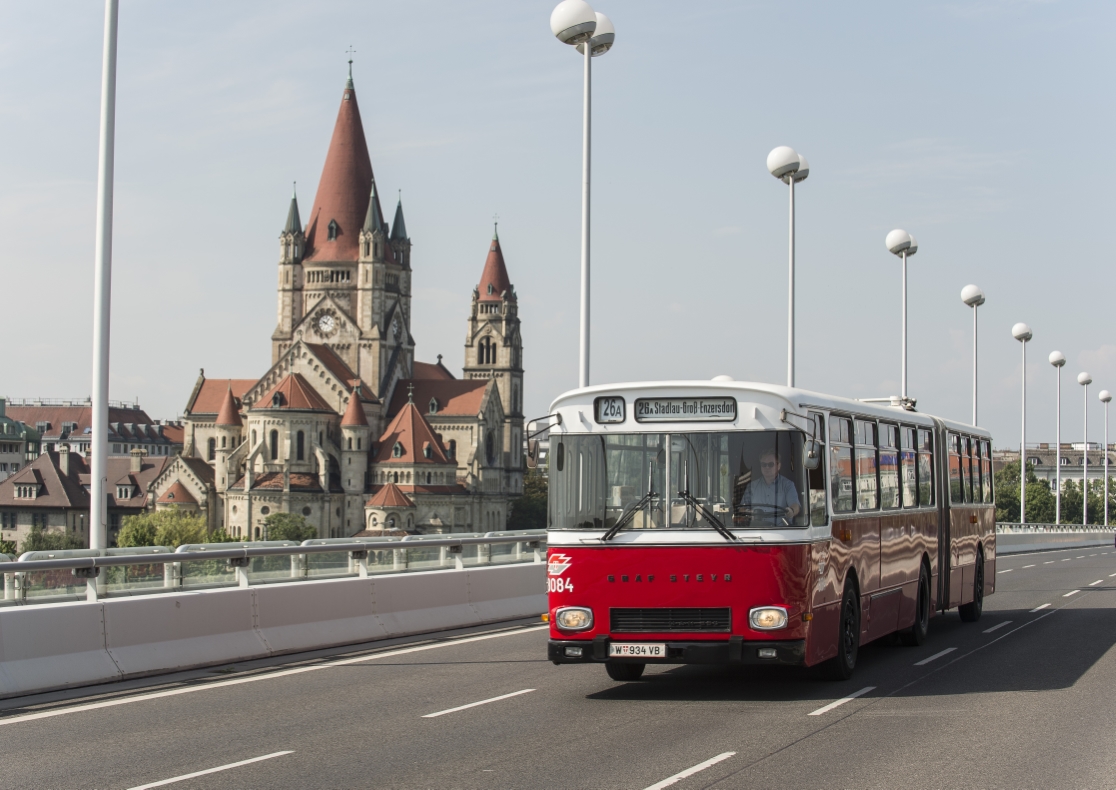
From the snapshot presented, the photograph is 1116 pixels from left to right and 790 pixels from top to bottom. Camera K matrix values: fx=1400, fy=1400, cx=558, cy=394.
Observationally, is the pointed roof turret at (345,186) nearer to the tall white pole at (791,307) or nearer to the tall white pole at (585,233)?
the tall white pole at (791,307)

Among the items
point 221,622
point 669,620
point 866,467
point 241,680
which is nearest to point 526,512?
point 221,622

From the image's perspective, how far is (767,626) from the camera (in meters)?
10.9

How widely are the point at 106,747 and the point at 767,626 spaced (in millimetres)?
4944

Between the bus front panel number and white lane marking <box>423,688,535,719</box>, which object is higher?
the bus front panel number

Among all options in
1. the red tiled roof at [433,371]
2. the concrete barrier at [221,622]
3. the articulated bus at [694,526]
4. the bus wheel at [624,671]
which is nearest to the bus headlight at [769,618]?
the articulated bus at [694,526]

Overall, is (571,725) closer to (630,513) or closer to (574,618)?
(574,618)

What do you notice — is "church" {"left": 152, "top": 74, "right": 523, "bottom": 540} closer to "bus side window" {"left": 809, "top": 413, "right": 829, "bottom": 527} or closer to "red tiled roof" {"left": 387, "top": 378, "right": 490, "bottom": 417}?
"red tiled roof" {"left": 387, "top": 378, "right": 490, "bottom": 417}

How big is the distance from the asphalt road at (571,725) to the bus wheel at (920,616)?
307 millimetres

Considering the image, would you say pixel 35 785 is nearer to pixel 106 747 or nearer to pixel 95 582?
pixel 106 747

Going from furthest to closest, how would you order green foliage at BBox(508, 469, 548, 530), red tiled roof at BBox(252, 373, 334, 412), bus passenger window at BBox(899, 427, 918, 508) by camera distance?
1. green foliage at BBox(508, 469, 548, 530)
2. red tiled roof at BBox(252, 373, 334, 412)
3. bus passenger window at BBox(899, 427, 918, 508)

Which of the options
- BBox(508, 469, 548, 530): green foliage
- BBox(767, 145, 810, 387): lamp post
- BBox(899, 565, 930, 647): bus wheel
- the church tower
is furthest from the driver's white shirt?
the church tower

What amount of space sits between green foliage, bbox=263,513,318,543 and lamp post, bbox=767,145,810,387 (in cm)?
9491

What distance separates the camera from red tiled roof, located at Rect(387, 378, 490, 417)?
137 metres

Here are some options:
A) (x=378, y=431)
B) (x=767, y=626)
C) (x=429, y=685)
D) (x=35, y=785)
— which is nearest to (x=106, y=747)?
(x=35, y=785)
